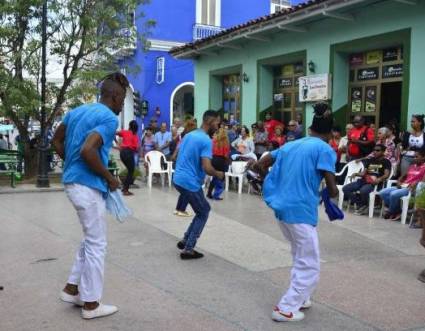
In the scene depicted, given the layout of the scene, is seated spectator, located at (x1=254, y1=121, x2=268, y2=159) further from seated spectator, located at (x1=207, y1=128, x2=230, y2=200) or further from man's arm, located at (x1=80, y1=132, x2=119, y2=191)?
man's arm, located at (x1=80, y1=132, x2=119, y2=191)

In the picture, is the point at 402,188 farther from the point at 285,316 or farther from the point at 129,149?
the point at 129,149

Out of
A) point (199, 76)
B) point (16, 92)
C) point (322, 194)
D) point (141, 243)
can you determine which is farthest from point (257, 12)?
point (322, 194)

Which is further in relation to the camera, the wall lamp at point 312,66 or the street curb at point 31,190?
the wall lamp at point 312,66

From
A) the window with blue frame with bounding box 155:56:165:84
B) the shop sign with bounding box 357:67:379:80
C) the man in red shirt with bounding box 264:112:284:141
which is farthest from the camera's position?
the window with blue frame with bounding box 155:56:165:84

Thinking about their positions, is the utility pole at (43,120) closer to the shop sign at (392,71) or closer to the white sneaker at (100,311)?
the shop sign at (392,71)

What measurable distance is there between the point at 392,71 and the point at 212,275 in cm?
774

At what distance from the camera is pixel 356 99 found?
42.1 feet

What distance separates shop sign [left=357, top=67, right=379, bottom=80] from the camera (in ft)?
40.1

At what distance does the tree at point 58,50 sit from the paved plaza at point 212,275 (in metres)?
4.59

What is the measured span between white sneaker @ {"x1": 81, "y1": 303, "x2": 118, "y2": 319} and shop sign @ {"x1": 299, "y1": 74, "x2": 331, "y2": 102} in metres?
9.27

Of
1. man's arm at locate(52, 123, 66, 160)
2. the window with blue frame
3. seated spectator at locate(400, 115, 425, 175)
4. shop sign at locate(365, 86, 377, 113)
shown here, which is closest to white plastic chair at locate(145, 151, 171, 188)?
shop sign at locate(365, 86, 377, 113)

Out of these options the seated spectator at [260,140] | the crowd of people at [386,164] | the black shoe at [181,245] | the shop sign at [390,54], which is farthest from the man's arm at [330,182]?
the seated spectator at [260,140]

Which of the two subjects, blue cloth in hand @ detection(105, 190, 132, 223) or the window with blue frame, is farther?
the window with blue frame

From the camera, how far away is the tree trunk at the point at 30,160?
45.6 feet
